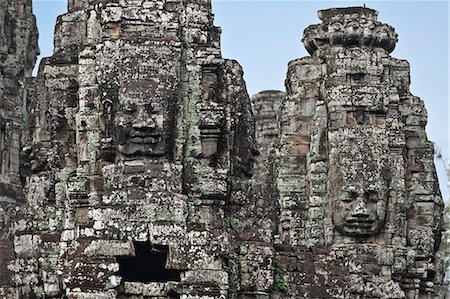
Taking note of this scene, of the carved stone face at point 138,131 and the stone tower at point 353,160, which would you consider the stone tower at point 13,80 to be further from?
the carved stone face at point 138,131

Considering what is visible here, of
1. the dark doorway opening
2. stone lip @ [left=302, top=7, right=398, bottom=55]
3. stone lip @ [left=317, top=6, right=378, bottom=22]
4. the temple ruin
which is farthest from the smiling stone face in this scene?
the dark doorway opening

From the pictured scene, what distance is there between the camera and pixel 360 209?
24.6 m

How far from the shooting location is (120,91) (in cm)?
1611

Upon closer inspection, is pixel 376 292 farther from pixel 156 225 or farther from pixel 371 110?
pixel 156 225

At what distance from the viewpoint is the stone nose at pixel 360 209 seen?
965 inches

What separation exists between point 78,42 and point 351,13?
8.25m

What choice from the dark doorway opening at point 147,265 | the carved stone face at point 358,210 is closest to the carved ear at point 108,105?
the dark doorway opening at point 147,265

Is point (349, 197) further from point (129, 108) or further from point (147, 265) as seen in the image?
point (129, 108)

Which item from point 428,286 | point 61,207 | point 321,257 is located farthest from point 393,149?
point 61,207

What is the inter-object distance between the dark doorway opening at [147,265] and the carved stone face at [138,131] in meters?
1.08

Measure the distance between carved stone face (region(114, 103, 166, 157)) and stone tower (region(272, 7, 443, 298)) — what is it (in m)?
8.27

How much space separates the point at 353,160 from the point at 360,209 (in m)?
0.86

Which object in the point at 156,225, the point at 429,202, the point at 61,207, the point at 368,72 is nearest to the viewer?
the point at 156,225

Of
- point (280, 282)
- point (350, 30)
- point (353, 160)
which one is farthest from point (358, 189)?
point (280, 282)
